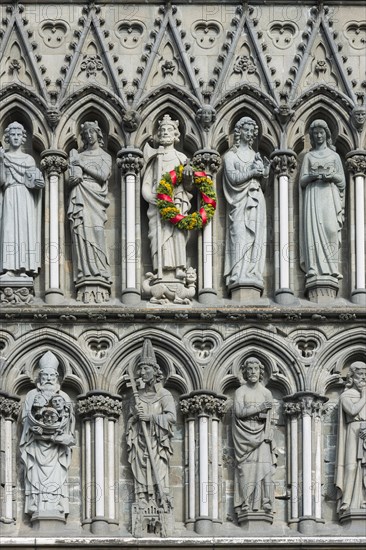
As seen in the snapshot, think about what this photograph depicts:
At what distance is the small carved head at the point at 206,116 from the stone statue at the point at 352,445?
3.01 meters

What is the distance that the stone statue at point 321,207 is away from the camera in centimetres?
3341

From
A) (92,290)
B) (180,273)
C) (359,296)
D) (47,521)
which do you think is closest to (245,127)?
(180,273)

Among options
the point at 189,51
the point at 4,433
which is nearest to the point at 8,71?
the point at 189,51

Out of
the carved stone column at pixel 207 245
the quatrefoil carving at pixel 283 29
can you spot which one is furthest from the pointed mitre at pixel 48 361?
the quatrefoil carving at pixel 283 29

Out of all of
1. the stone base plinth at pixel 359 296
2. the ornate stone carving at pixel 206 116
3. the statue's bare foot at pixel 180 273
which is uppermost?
the ornate stone carving at pixel 206 116

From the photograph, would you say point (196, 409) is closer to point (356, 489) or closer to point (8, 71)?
point (356, 489)

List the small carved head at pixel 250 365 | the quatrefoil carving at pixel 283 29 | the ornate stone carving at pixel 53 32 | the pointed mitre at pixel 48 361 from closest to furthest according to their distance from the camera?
1. the pointed mitre at pixel 48 361
2. the small carved head at pixel 250 365
3. the ornate stone carving at pixel 53 32
4. the quatrefoil carving at pixel 283 29

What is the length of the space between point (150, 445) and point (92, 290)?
180 cm

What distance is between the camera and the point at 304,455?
32750 mm

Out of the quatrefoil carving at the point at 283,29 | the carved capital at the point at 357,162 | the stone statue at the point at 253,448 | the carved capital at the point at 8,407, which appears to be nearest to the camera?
the stone statue at the point at 253,448

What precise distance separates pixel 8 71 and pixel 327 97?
3.42 meters

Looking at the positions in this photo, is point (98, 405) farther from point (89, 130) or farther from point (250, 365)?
point (89, 130)

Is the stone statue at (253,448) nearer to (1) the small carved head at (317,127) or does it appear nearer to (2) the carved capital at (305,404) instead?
(2) the carved capital at (305,404)

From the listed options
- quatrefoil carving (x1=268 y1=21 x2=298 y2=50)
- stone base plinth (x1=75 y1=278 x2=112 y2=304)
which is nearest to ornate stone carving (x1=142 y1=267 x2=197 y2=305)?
stone base plinth (x1=75 y1=278 x2=112 y2=304)
